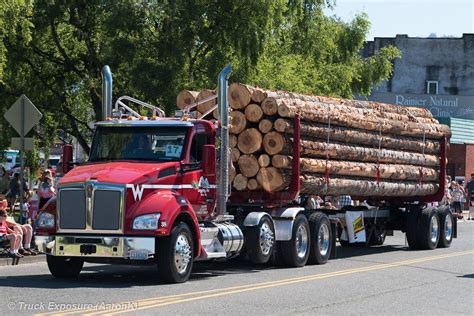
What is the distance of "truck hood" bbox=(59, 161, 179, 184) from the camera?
600 inches

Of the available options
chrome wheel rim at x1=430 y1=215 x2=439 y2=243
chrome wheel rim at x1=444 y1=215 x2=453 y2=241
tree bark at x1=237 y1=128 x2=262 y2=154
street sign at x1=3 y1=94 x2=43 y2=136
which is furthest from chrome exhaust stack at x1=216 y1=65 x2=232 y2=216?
chrome wheel rim at x1=444 y1=215 x2=453 y2=241

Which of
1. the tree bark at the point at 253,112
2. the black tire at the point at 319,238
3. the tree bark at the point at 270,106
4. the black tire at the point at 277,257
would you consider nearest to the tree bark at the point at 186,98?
the tree bark at the point at 253,112

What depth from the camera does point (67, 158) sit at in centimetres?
1706

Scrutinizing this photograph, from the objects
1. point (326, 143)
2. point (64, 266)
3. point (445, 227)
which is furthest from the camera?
point (445, 227)

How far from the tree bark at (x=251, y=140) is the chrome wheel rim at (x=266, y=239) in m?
1.41

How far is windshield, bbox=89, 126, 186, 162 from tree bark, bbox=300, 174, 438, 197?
338 cm

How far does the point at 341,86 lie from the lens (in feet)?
121

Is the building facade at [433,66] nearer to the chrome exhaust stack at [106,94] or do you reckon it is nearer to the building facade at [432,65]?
the building facade at [432,65]

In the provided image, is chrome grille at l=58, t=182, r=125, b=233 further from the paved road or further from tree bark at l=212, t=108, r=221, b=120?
tree bark at l=212, t=108, r=221, b=120

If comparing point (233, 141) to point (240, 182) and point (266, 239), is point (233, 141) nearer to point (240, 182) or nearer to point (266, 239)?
point (240, 182)

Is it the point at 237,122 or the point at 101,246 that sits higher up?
the point at 237,122

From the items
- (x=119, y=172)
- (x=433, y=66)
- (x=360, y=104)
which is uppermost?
(x=433, y=66)

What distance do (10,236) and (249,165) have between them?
4531mm

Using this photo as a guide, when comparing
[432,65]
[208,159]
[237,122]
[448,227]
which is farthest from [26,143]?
[432,65]
